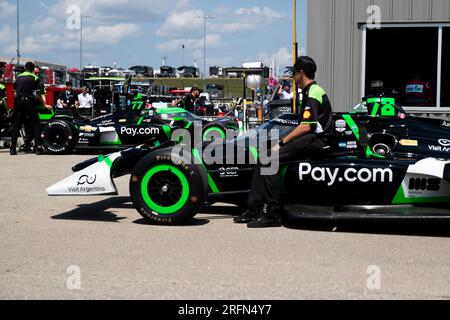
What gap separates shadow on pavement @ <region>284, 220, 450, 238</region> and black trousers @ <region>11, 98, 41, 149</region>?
29.5ft

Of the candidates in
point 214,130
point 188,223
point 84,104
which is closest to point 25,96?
point 214,130

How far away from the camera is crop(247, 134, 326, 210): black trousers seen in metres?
6.14

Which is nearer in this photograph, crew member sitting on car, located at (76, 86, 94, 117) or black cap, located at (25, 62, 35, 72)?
black cap, located at (25, 62, 35, 72)

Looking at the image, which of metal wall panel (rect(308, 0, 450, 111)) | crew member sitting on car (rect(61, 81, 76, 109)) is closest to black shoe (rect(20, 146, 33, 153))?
crew member sitting on car (rect(61, 81, 76, 109))

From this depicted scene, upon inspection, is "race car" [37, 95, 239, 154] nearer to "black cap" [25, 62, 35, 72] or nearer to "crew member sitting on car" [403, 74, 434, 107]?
"black cap" [25, 62, 35, 72]

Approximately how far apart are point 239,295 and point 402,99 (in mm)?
10150

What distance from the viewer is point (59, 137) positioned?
46.8 feet

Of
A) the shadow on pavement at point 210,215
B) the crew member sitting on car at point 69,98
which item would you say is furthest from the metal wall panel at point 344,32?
the crew member sitting on car at point 69,98

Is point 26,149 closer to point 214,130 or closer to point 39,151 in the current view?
point 39,151

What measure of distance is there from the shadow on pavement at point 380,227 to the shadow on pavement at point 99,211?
187cm

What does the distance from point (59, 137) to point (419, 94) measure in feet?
25.1

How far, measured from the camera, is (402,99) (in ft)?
43.4

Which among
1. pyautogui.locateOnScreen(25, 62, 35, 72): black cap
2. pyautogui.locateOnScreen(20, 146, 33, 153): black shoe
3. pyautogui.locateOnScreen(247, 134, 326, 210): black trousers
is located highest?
pyautogui.locateOnScreen(25, 62, 35, 72): black cap

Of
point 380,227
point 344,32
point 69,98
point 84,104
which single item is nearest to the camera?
point 380,227
